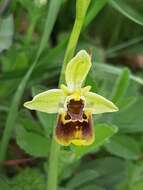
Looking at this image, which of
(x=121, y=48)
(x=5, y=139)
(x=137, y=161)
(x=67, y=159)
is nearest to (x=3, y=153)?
(x=5, y=139)

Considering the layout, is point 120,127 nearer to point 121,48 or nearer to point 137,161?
point 137,161

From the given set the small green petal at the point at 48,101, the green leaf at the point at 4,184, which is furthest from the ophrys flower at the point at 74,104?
the green leaf at the point at 4,184

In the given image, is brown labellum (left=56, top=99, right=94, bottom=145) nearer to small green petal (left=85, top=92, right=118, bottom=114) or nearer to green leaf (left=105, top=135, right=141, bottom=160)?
small green petal (left=85, top=92, right=118, bottom=114)

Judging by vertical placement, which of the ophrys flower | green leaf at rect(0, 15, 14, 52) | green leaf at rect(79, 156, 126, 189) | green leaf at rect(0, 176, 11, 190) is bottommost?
green leaf at rect(0, 176, 11, 190)

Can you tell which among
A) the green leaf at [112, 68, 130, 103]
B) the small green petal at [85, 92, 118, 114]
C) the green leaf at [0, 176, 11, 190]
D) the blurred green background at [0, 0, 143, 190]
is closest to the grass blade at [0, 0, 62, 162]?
the blurred green background at [0, 0, 143, 190]

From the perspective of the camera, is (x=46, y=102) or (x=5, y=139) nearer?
(x=46, y=102)

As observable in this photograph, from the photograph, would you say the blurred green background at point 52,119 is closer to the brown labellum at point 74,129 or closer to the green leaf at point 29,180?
the green leaf at point 29,180
